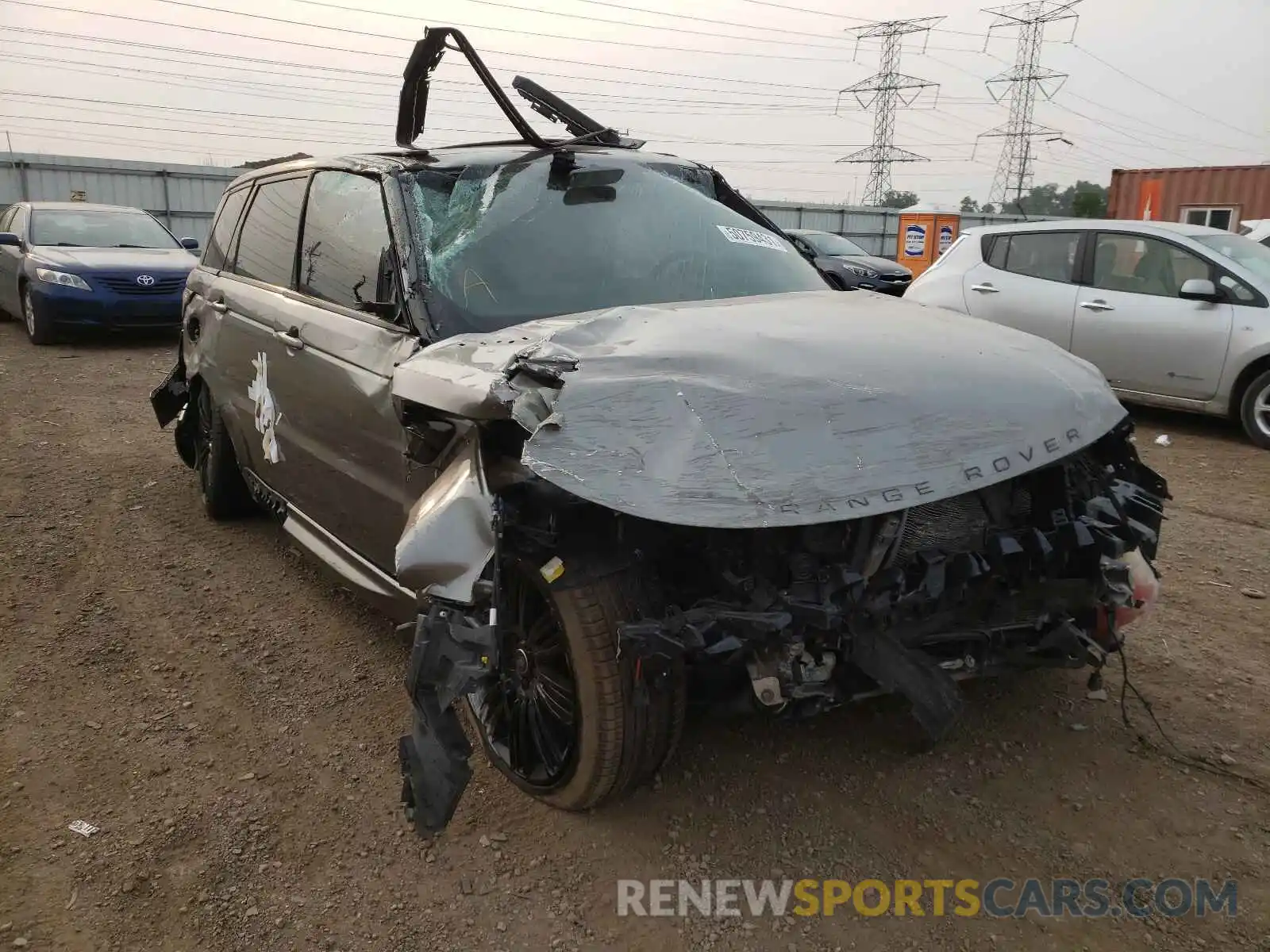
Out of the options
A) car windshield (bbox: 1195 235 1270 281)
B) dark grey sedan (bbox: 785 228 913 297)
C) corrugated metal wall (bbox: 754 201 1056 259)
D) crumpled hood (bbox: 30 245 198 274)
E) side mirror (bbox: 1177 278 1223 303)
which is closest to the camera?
side mirror (bbox: 1177 278 1223 303)

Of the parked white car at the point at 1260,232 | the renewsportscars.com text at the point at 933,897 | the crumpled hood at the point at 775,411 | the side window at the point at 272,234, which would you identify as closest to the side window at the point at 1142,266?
the parked white car at the point at 1260,232

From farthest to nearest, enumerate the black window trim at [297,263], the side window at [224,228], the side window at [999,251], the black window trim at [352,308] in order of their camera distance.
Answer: the side window at [999,251] < the side window at [224,228] < the black window trim at [297,263] < the black window trim at [352,308]

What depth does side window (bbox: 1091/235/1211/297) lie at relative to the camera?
6684 mm

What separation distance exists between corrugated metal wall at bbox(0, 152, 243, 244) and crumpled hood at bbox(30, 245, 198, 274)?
7821 mm

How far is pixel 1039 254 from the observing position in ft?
24.7

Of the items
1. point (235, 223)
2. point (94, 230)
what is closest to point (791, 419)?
point (235, 223)

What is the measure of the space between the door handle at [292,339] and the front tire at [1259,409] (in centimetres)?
619

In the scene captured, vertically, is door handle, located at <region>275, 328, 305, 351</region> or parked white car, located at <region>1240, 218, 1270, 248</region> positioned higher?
parked white car, located at <region>1240, 218, 1270, 248</region>

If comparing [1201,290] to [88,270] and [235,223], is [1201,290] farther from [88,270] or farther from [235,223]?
[88,270]

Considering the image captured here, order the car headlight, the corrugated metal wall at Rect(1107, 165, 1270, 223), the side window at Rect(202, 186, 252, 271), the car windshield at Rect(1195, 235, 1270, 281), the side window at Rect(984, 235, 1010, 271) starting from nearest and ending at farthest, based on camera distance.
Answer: the side window at Rect(202, 186, 252, 271)
the car windshield at Rect(1195, 235, 1270, 281)
the side window at Rect(984, 235, 1010, 271)
the car headlight
the corrugated metal wall at Rect(1107, 165, 1270, 223)

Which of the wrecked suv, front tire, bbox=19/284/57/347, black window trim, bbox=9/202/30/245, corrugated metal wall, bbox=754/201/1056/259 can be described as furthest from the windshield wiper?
corrugated metal wall, bbox=754/201/1056/259

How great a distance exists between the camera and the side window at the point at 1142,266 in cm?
668

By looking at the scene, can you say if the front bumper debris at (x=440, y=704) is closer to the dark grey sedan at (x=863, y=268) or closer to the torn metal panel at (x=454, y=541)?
the torn metal panel at (x=454, y=541)

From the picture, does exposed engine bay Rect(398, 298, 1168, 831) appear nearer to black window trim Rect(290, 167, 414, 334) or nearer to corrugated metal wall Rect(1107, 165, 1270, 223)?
black window trim Rect(290, 167, 414, 334)
